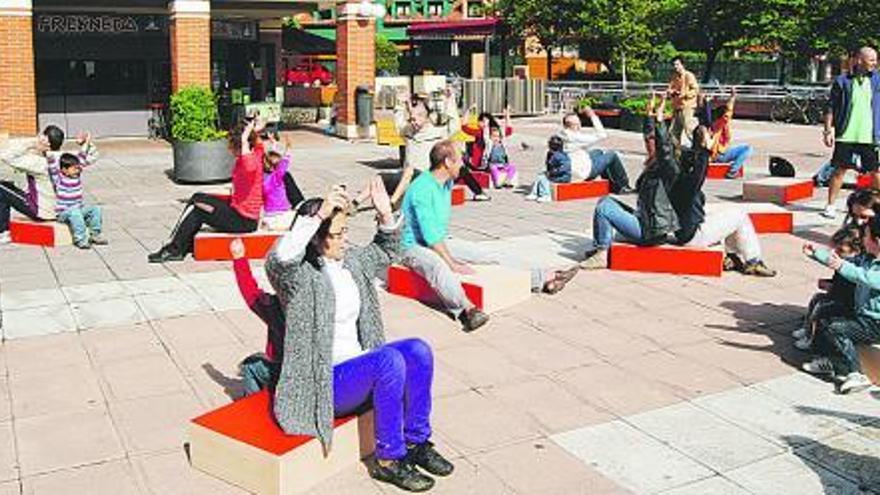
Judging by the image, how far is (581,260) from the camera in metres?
9.50

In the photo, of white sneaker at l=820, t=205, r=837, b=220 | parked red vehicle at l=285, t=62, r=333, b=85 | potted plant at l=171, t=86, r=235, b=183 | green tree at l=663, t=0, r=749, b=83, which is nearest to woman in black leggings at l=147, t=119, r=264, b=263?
potted plant at l=171, t=86, r=235, b=183

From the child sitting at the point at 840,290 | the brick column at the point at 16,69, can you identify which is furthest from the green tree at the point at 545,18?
the child sitting at the point at 840,290

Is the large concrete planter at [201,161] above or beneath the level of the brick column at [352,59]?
beneath

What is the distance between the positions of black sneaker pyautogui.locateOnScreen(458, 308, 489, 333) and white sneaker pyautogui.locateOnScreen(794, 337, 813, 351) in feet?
7.19

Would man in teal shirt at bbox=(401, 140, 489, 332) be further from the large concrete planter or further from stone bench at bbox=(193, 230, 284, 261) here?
the large concrete planter

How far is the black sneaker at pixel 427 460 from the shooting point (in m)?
4.70

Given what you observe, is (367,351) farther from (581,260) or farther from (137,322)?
(581,260)

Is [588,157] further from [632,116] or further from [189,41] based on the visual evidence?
[632,116]

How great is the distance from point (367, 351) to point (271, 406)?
53cm

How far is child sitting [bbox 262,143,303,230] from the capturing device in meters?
9.62

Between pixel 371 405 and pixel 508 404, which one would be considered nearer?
pixel 371 405

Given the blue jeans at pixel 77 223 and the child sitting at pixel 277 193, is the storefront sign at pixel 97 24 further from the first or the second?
the child sitting at pixel 277 193

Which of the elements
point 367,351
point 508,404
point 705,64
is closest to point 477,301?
point 508,404

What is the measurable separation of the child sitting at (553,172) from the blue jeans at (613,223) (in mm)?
4369
